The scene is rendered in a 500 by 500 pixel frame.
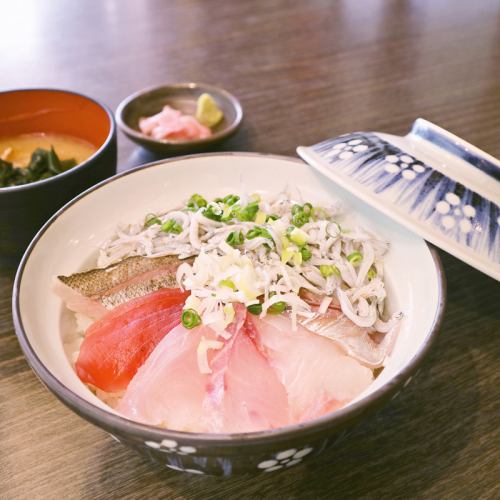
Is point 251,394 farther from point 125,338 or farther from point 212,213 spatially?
point 212,213

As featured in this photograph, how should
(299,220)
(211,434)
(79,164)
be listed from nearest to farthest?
(211,434)
(299,220)
(79,164)

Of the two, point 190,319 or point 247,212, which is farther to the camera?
point 247,212

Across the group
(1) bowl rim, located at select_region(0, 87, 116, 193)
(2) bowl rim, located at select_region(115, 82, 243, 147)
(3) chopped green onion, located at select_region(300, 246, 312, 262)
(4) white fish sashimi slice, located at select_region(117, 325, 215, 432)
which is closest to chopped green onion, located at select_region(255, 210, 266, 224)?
(3) chopped green onion, located at select_region(300, 246, 312, 262)

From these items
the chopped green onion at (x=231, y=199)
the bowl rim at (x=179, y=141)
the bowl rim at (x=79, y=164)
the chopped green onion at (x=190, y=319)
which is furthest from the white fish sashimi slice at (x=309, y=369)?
the bowl rim at (x=179, y=141)

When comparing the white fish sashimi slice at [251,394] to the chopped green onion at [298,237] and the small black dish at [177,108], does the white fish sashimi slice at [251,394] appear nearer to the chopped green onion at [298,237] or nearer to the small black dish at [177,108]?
the chopped green onion at [298,237]

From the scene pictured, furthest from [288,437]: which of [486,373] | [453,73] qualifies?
[453,73]

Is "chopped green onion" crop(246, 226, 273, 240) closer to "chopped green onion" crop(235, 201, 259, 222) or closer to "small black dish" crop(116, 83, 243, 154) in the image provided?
"chopped green onion" crop(235, 201, 259, 222)

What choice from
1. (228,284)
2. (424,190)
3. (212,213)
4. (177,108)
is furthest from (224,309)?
(177,108)
